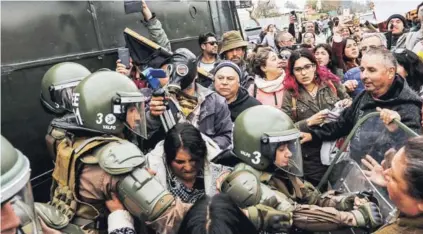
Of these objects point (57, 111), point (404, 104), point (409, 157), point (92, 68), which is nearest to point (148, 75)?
point (57, 111)

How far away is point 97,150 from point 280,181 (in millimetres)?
1041

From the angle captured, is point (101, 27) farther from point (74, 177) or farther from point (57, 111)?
point (74, 177)

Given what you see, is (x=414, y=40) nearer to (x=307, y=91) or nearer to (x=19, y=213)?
(x=307, y=91)

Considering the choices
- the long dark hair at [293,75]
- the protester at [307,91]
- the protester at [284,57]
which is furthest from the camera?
the protester at [284,57]

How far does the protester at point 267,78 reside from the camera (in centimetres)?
455

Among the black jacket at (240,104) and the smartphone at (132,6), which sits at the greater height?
the smartphone at (132,6)

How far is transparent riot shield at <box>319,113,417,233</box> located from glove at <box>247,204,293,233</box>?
45 centimetres

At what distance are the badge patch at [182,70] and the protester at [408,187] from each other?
1.91 metres

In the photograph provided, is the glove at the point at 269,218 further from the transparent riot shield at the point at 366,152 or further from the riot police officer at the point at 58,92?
the riot police officer at the point at 58,92

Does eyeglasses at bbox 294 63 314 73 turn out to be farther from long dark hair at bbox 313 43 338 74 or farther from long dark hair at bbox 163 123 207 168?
long dark hair at bbox 313 43 338 74

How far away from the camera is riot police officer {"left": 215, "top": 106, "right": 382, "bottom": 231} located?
234cm

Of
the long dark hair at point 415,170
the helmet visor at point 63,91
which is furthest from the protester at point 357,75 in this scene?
the long dark hair at point 415,170

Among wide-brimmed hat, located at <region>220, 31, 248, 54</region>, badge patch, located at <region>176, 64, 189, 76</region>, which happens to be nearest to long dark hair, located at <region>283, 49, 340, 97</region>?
badge patch, located at <region>176, 64, 189, 76</region>

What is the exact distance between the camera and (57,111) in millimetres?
3383
